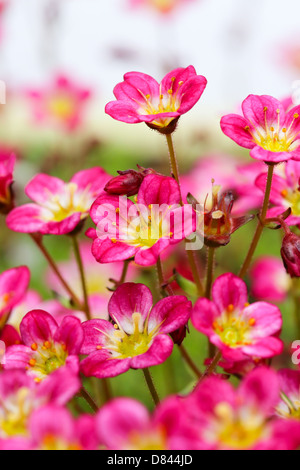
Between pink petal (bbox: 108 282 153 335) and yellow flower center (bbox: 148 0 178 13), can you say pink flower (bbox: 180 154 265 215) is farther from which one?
yellow flower center (bbox: 148 0 178 13)

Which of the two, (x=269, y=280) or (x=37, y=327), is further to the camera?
(x=269, y=280)

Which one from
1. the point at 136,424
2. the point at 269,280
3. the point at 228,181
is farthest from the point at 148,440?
the point at 269,280

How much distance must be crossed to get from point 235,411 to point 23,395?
0.53ft

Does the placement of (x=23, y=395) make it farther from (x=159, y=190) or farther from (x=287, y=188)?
(x=287, y=188)

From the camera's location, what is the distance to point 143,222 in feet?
2.37

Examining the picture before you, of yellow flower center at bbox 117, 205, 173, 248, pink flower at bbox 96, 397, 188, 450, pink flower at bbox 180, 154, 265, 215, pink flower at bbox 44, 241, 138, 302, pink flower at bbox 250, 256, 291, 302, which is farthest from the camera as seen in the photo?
pink flower at bbox 44, 241, 138, 302

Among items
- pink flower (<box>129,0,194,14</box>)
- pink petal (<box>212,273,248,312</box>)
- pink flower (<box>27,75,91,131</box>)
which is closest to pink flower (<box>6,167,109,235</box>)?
pink petal (<box>212,273,248,312</box>)

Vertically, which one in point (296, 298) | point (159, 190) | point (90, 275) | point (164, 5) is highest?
point (164, 5)

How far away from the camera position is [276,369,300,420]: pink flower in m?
0.63

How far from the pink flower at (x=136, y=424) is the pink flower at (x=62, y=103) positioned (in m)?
1.37

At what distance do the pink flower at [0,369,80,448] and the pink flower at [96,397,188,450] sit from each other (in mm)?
46

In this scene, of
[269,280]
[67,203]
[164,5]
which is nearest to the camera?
[67,203]

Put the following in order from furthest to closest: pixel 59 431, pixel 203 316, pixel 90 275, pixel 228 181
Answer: pixel 90 275, pixel 228 181, pixel 203 316, pixel 59 431

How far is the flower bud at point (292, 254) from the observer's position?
2.21 ft
